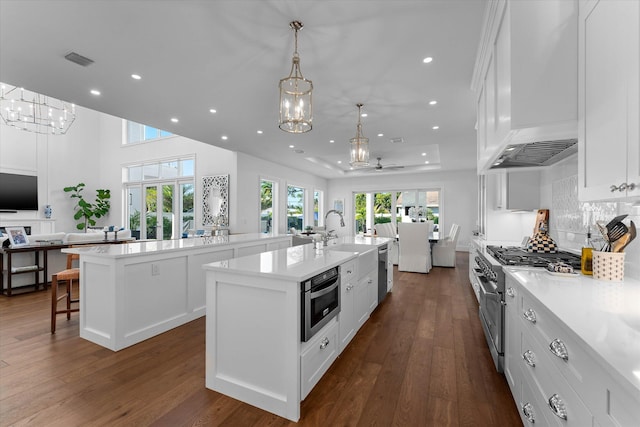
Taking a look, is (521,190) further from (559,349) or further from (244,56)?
(244,56)

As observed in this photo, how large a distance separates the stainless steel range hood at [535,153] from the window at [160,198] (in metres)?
7.57

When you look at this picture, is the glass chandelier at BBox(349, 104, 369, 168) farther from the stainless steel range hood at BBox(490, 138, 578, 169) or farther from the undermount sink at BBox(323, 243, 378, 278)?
the stainless steel range hood at BBox(490, 138, 578, 169)

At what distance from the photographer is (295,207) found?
1003cm

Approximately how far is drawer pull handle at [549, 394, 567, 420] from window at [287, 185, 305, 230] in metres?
8.53

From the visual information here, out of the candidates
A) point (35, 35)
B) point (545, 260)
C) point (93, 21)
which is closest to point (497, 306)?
point (545, 260)

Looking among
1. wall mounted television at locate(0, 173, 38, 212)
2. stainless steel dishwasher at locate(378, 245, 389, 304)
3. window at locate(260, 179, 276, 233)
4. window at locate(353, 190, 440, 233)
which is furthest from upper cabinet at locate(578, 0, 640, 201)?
wall mounted television at locate(0, 173, 38, 212)

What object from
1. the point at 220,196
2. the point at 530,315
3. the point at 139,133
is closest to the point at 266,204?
the point at 220,196

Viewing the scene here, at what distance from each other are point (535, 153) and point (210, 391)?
2948mm

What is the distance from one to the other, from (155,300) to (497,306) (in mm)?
3147

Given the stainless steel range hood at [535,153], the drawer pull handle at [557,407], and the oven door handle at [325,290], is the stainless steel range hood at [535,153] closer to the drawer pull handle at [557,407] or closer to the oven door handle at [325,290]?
the drawer pull handle at [557,407]

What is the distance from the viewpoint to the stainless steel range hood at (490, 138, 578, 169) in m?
1.87

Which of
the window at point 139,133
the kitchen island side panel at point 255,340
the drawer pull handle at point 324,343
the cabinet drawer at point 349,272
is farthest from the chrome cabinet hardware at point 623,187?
the window at point 139,133

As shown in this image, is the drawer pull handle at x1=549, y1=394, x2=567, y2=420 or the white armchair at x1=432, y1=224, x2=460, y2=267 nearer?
the drawer pull handle at x1=549, y1=394, x2=567, y2=420

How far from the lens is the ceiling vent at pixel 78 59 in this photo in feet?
9.23
